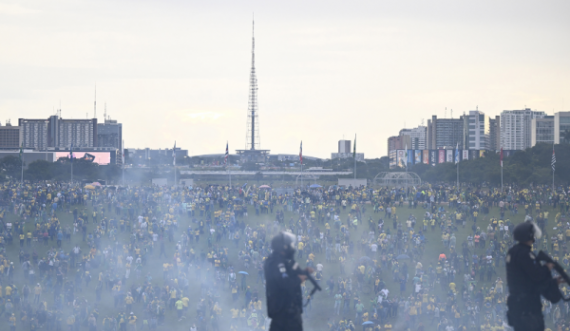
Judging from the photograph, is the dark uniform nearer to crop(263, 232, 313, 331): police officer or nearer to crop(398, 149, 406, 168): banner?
crop(263, 232, 313, 331): police officer

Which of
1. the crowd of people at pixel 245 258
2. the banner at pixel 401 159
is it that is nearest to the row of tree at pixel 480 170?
the crowd of people at pixel 245 258

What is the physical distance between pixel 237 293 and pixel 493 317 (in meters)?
12.9

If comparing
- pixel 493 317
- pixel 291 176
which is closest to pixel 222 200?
pixel 493 317

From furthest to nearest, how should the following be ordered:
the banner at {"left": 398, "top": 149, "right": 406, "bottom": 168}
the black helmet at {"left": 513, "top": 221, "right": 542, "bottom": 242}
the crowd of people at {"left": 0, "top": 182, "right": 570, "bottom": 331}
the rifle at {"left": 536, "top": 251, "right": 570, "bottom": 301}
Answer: the banner at {"left": 398, "top": 149, "right": 406, "bottom": 168}
the crowd of people at {"left": 0, "top": 182, "right": 570, "bottom": 331}
the black helmet at {"left": 513, "top": 221, "right": 542, "bottom": 242}
the rifle at {"left": 536, "top": 251, "right": 570, "bottom": 301}

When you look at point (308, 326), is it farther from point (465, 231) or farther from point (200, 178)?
point (200, 178)

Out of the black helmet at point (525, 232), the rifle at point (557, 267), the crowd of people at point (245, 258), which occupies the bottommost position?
the crowd of people at point (245, 258)

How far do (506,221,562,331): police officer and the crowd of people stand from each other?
2133 cm

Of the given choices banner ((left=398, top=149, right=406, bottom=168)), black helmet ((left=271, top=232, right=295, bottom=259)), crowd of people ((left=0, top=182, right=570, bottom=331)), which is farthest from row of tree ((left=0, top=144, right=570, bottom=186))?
black helmet ((left=271, top=232, right=295, bottom=259))

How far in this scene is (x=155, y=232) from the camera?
40.5 m

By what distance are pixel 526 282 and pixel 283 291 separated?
2482 millimetres

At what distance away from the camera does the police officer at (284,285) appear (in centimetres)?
607

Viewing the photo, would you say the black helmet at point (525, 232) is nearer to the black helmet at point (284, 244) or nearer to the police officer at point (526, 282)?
the police officer at point (526, 282)

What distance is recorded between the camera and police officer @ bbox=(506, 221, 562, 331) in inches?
242

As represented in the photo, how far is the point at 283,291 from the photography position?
20.0ft
